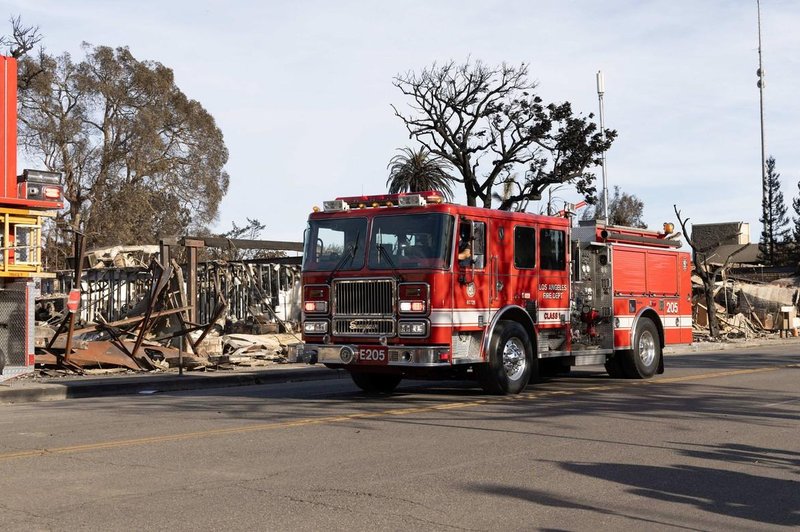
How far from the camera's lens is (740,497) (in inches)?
297

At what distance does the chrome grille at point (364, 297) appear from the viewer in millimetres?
13438

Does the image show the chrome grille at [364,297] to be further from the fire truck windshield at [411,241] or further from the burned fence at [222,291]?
the burned fence at [222,291]

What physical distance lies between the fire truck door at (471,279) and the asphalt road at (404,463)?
1.20m

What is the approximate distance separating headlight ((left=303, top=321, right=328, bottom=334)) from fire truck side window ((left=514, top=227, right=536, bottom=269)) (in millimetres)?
3076

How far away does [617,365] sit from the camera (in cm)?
1775

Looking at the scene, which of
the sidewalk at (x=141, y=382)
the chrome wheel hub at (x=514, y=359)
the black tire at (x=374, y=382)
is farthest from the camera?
the sidewalk at (x=141, y=382)

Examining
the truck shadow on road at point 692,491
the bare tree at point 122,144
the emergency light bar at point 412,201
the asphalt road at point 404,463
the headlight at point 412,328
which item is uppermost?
the bare tree at point 122,144

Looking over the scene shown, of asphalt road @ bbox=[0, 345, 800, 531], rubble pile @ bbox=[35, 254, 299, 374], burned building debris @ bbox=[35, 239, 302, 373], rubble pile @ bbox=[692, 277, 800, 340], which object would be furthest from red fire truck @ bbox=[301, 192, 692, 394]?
rubble pile @ bbox=[692, 277, 800, 340]

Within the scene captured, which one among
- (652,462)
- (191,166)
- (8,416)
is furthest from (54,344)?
(191,166)

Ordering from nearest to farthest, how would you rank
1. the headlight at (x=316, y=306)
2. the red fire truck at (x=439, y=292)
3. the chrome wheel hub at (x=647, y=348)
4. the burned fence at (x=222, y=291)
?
the red fire truck at (x=439, y=292), the headlight at (x=316, y=306), the chrome wheel hub at (x=647, y=348), the burned fence at (x=222, y=291)

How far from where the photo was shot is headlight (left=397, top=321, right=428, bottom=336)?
42.9ft

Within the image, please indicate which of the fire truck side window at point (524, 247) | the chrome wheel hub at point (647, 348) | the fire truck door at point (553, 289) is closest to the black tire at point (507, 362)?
the fire truck door at point (553, 289)

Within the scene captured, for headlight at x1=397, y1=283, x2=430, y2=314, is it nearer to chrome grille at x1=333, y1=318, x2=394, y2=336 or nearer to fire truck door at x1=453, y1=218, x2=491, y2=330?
chrome grille at x1=333, y1=318, x2=394, y2=336

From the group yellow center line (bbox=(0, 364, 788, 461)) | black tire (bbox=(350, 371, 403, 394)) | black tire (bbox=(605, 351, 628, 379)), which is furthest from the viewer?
black tire (bbox=(605, 351, 628, 379))
